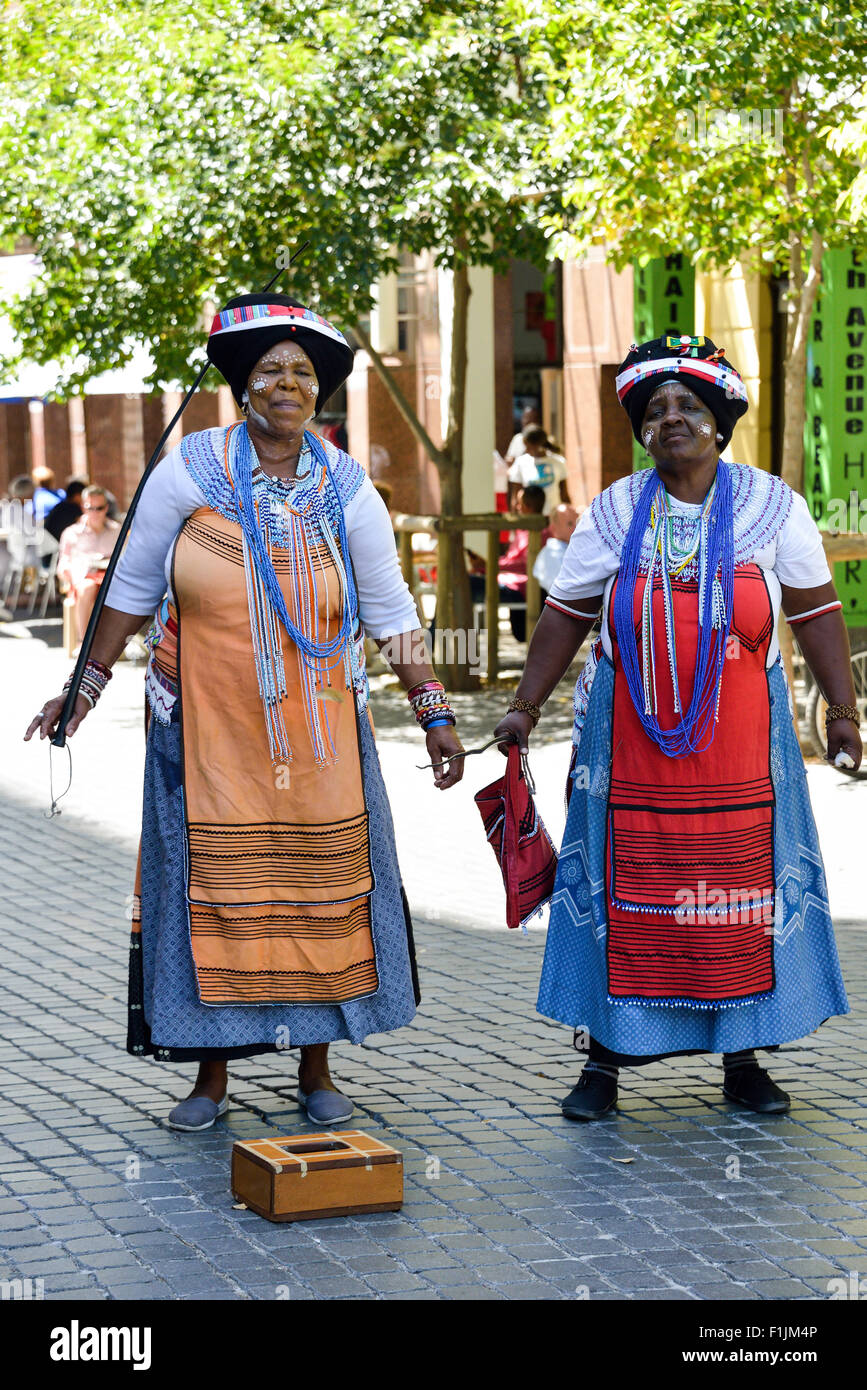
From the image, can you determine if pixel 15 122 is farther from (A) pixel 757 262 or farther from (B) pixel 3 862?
(B) pixel 3 862

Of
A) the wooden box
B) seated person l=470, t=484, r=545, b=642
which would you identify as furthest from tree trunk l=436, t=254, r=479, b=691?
the wooden box

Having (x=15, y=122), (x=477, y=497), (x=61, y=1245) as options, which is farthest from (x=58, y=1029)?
(x=477, y=497)

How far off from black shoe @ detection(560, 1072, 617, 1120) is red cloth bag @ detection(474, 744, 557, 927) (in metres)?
0.45

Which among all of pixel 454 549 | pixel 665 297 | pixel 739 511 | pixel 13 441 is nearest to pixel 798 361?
pixel 454 549

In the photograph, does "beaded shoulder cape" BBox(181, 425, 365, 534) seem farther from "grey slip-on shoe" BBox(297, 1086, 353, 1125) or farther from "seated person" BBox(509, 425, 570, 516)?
"seated person" BBox(509, 425, 570, 516)

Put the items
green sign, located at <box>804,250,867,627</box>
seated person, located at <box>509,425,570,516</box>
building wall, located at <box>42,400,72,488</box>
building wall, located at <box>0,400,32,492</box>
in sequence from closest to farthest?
green sign, located at <box>804,250,867,627</box> < seated person, located at <box>509,425,570,516</box> < building wall, located at <box>42,400,72,488</box> < building wall, located at <box>0,400,32,492</box>

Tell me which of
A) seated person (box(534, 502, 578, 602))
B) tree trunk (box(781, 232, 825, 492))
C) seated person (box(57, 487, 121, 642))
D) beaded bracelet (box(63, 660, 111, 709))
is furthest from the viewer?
seated person (box(57, 487, 121, 642))

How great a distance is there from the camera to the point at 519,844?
5285 millimetres

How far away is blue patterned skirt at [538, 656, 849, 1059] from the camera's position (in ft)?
16.7

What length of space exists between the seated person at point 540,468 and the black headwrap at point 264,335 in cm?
1236

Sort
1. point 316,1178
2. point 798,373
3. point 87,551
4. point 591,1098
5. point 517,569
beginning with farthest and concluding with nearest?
point 87,551 → point 517,569 → point 798,373 → point 591,1098 → point 316,1178

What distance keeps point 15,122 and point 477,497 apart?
9.88m

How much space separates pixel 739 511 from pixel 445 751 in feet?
3.15

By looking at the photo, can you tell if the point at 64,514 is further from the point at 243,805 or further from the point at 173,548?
the point at 243,805
